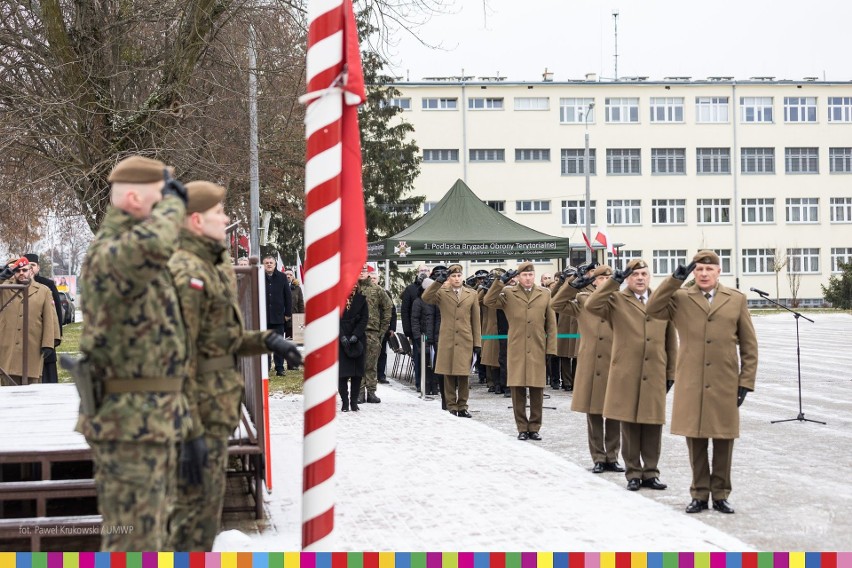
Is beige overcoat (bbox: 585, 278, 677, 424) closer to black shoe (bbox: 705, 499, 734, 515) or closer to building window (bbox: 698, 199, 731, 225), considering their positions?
black shoe (bbox: 705, 499, 734, 515)

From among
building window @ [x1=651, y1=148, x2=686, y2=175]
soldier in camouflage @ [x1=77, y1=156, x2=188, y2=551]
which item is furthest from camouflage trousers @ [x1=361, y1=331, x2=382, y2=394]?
building window @ [x1=651, y1=148, x2=686, y2=175]

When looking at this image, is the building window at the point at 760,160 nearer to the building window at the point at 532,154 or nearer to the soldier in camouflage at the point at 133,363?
the building window at the point at 532,154

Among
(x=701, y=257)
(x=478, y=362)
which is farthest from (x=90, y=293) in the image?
(x=478, y=362)

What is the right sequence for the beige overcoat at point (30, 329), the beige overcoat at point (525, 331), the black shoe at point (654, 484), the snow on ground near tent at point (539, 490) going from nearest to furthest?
the snow on ground near tent at point (539, 490) < the black shoe at point (654, 484) < the beige overcoat at point (525, 331) < the beige overcoat at point (30, 329)

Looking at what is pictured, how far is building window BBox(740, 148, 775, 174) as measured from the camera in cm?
6762

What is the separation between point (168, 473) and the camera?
451cm

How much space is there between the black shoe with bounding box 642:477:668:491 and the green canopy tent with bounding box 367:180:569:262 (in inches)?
453

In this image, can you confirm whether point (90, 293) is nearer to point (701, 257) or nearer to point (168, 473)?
point (168, 473)

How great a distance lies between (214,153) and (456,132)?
158 feet

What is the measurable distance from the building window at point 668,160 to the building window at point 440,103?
1269 cm

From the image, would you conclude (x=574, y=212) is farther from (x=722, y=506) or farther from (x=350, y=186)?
(x=350, y=186)

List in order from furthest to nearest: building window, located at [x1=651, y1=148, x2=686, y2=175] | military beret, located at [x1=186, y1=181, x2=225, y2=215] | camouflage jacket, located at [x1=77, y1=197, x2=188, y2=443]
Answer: building window, located at [x1=651, y1=148, x2=686, y2=175], military beret, located at [x1=186, y1=181, x2=225, y2=215], camouflage jacket, located at [x1=77, y1=197, x2=188, y2=443]

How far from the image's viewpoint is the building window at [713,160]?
220ft

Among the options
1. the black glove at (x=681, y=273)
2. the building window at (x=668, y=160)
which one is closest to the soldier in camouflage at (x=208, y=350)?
the black glove at (x=681, y=273)
